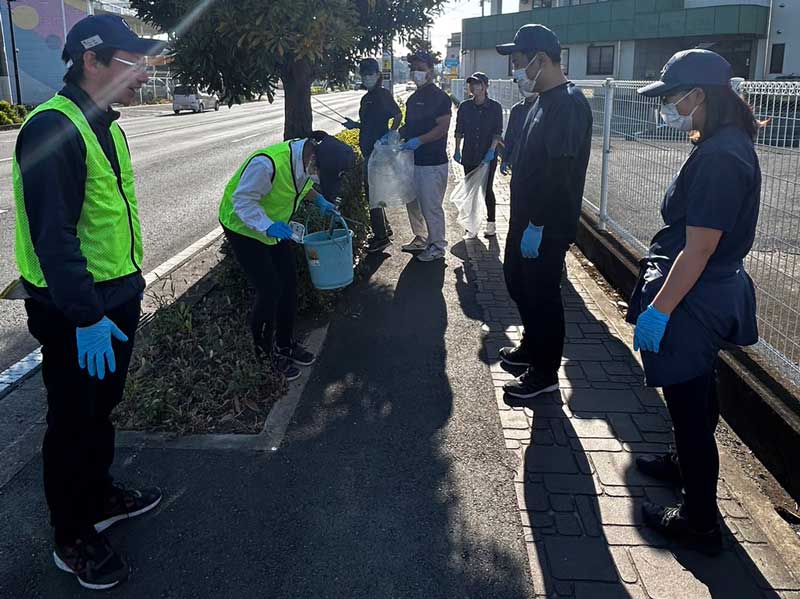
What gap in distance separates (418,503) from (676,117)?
197 cm

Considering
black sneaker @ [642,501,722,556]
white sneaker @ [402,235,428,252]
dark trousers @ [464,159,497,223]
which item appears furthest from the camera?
dark trousers @ [464,159,497,223]

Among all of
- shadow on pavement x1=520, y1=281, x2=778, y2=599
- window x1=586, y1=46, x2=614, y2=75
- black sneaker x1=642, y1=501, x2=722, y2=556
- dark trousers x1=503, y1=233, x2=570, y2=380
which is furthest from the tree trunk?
window x1=586, y1=46, x2=614, y2=75

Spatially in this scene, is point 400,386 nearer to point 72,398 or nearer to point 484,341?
point 484,341

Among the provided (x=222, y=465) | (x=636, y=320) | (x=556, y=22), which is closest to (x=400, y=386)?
(x=222, y=465)

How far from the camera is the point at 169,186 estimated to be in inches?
487

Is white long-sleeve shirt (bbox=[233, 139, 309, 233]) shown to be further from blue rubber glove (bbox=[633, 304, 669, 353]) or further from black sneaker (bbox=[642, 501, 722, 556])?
black sneaker (bbox=[642, 501, 722, 556])

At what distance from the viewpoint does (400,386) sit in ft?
14.7

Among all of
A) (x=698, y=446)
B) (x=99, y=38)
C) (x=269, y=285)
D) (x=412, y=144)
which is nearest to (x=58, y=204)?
(x=99, y=38)

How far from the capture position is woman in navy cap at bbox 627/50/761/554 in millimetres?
2531

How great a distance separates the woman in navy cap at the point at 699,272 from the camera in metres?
2.53

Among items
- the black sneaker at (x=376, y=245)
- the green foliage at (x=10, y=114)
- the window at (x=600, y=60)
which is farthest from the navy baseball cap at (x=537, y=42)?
the window at (x=600, y=60)

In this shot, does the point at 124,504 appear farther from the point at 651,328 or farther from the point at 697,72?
the point at 697,72

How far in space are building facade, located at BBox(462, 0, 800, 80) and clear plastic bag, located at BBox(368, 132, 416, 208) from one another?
1161 inches

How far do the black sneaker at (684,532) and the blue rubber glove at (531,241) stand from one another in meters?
1.60
